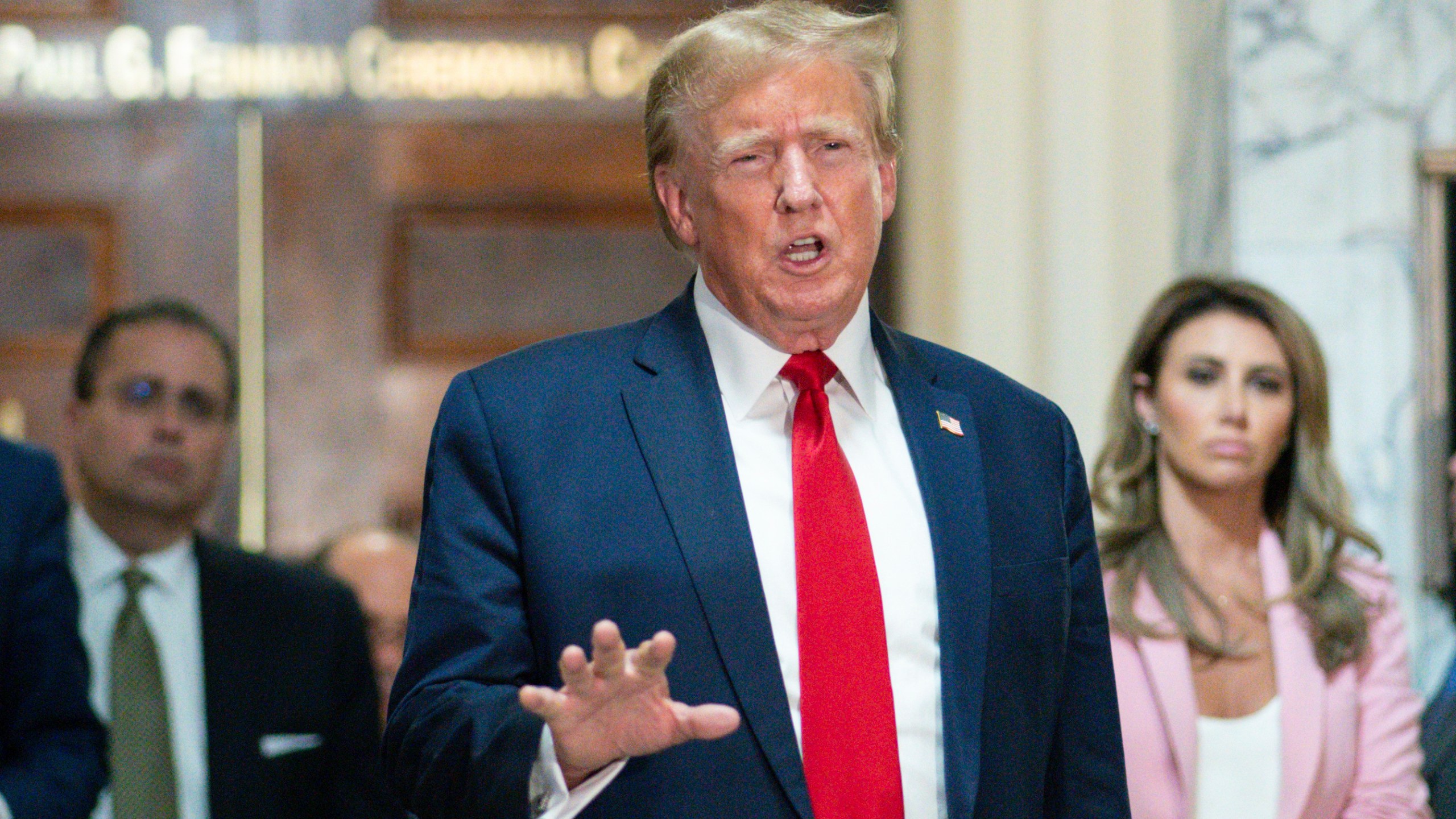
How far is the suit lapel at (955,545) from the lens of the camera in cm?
179

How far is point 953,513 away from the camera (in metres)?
1.89

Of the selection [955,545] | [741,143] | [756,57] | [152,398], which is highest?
[756,57]

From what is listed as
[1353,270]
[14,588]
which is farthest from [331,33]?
[1353,270]

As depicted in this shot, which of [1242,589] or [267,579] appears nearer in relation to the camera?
[1242,589]

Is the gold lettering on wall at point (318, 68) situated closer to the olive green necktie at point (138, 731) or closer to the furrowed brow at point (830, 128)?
the olive green necktie at point (138, 731)

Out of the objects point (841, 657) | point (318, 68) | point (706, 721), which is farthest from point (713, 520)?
point (318, 68)

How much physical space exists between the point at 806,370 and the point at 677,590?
0.32 meters

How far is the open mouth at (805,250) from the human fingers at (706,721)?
0.58 m

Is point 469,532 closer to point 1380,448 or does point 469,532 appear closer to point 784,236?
point 784,236

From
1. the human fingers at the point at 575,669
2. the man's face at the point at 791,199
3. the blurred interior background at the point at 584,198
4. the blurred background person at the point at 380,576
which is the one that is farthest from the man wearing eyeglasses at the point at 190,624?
the human fingers at the point at 575,669

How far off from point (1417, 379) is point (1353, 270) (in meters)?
0.27

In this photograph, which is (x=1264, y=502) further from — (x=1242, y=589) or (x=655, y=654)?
(x=655, y=654)

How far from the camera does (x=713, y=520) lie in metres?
1.80

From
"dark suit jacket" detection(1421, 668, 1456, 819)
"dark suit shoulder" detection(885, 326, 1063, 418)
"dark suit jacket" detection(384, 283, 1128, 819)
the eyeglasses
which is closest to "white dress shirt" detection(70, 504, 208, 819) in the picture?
the eyeglasses
